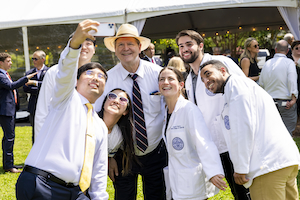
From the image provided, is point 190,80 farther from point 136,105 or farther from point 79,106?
point 79,106

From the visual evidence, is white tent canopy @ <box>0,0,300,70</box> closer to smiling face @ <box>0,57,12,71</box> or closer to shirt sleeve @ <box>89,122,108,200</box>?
smiling face @ <box>0,57,12,71</box>

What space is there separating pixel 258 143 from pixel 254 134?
0.26ft

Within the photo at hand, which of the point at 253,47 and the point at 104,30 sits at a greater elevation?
the point at 253,47

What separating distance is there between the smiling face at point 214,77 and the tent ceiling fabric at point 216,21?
10.7 m

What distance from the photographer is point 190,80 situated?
3.40 m

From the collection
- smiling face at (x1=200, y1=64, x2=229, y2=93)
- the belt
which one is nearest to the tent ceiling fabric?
→ smiling face at (x1=200, y1=64, x2=229, y2=93)

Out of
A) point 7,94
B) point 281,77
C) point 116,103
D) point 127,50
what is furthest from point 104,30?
point 7,94

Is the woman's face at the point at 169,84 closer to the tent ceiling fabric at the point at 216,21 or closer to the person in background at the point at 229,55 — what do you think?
the person in background at the point at 229,55

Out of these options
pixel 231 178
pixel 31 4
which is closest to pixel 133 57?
pixel 231 178

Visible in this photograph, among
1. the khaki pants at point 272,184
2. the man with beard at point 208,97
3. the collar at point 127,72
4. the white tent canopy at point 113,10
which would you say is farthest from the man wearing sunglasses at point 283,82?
the khaki pants at point 272,184

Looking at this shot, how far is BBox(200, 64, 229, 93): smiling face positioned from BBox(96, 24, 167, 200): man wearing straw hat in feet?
2.39

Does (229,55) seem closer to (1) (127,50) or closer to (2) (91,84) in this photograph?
(1) (127,50)

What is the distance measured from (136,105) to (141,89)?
0.20 meters

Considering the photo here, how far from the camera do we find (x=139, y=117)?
10.3 ft
